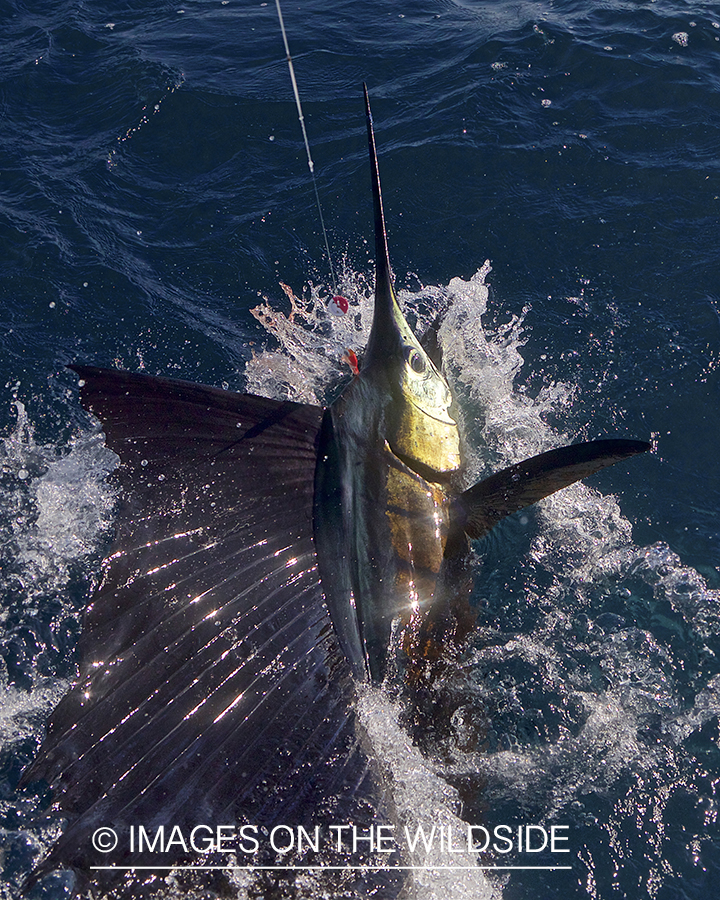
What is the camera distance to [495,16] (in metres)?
8.80

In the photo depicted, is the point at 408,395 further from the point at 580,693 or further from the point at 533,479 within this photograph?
the point at 580,693

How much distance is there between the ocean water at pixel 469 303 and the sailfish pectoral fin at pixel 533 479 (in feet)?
1.64

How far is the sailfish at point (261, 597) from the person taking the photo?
260 cm

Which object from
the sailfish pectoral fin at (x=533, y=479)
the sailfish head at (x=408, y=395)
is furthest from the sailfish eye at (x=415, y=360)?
the sailfish pectoral fin at (x=533, y=479)

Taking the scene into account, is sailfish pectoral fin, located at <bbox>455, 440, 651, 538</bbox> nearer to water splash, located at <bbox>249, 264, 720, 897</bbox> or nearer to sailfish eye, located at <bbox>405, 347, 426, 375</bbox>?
water splash, located at <bbox>249, 264, 720, 897</bbox>

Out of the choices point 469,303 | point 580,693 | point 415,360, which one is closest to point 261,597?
point 415,360

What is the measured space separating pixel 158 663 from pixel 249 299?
3449 millimetres

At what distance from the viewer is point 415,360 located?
3750 mm

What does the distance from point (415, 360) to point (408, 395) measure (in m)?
0.18

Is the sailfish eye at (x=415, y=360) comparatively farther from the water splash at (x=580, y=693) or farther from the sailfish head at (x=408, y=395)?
the water splash at (x=580, y=693)

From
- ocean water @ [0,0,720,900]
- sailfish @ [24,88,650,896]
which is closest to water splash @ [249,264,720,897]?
ocean water @ [0,0,720,900]

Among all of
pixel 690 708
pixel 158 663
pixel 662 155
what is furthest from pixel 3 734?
pixel 662 155

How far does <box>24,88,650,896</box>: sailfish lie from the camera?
2596mm

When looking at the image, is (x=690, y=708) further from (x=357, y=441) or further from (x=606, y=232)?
(x=606, y=232)
